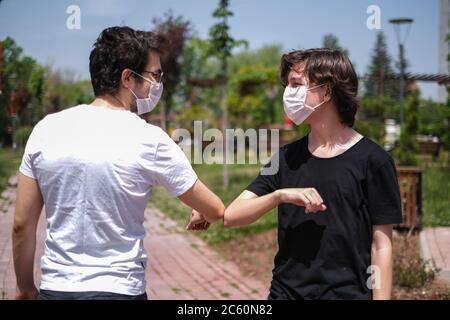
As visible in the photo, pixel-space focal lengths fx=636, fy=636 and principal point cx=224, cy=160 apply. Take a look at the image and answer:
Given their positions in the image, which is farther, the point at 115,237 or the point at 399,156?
the point at 399,156

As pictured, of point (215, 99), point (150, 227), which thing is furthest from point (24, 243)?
point (215, 99)

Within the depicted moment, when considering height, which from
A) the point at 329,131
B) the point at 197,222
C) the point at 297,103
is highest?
the point at 297,103

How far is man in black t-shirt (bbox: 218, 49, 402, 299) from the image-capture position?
85.5 inches

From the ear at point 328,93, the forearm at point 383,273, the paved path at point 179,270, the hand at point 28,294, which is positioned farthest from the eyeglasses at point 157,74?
the paved path at point 179,270

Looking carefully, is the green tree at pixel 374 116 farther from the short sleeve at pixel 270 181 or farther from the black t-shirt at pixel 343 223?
the black t-shirt at pixel 343 223

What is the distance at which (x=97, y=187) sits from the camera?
1957mm

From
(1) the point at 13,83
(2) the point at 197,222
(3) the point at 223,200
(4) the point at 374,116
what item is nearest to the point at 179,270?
(1) the point at 13,83

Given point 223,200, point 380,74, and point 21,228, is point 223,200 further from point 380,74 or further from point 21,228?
point 21,228

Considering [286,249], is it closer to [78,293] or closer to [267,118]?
[78,293]

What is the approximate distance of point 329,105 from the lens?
2400 millimetres

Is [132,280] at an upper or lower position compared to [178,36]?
lower

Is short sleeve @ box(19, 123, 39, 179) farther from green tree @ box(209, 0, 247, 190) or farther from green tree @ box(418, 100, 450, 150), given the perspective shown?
green tree @ box(209, 0, 247, 190)

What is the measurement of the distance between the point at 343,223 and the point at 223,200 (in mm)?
7961

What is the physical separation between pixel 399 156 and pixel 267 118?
20772 mm
